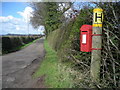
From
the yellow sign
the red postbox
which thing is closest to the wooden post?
the yellow sign

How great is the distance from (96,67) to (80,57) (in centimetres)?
123

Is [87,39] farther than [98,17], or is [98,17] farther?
[87,39]

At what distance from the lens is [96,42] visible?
223 cm

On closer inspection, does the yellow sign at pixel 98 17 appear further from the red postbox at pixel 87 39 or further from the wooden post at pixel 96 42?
the red postbox at pixel 87 39

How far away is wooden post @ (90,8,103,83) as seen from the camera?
7.18 feet

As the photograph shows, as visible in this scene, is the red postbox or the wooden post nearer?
the wooden post

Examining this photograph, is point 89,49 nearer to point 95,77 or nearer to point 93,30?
point 93,30

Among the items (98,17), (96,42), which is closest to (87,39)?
(96,42)

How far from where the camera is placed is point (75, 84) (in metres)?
3.05

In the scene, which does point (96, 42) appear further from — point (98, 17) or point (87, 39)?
point (98, 17)

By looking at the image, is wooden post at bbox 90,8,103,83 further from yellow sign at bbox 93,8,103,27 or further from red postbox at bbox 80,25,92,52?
red postbox at bbox 80,25,92,52

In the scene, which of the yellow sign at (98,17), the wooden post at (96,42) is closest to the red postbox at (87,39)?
the wooden post at (96,42)

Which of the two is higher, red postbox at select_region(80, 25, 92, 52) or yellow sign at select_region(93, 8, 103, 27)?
yellow sign at select_region(93, 8, 103, 27)

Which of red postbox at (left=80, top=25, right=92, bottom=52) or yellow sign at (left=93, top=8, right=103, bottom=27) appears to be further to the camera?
red postbox at (left=80, top=25, right=92, bottom=52)
